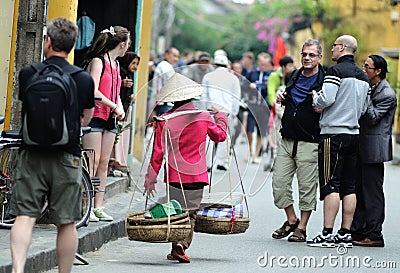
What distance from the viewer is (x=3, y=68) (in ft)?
34.3

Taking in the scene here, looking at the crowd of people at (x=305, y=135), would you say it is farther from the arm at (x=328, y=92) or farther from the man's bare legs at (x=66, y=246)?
the man's bare legs at (x=66, y=246)

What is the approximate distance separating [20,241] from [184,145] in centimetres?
255

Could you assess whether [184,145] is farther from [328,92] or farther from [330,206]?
[330,206]

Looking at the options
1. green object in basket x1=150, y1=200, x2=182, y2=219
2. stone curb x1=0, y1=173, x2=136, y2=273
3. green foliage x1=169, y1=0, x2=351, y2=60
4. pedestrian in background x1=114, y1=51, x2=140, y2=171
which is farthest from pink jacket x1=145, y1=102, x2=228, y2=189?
green foliage x1=169, y1=0, x2=351, y2=60

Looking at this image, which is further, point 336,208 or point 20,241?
point 336,208

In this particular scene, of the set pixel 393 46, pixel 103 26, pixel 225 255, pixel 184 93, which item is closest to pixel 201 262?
pixel 225 255

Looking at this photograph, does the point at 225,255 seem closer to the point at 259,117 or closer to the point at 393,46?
the point at 259,117

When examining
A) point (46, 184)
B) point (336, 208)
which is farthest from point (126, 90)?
point (46, 184)

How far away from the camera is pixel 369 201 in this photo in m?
10.8

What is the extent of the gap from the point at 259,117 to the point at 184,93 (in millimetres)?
1775

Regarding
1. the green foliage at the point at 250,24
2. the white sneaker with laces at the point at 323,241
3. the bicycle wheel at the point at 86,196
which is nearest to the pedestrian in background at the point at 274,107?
the white sneaker with laces at the point at 323,241

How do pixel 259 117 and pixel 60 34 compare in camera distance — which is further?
pixel 259 117

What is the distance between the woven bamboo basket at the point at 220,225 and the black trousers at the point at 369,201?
1.83m

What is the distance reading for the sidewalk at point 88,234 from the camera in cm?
799
